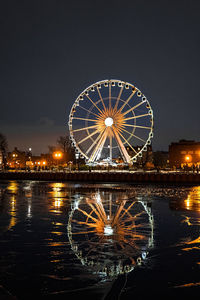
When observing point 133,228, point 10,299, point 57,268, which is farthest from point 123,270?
point 133,228

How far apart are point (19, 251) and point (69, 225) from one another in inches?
183

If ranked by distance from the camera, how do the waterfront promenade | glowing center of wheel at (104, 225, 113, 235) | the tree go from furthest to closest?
the tree < the waterfront promenade < glowing center of wheel at (104, 225, 113, 235)

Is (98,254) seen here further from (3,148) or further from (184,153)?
(184,153)

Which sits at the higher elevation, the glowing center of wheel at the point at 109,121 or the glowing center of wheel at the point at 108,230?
the glowing center of wheel at the point at 109,121

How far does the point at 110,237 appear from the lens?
41.3 feet

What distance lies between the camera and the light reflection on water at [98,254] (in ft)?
25.3

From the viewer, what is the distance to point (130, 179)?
54.8 m

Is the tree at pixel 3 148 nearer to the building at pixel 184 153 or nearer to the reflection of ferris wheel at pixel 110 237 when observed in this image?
the building at pixel 184 153

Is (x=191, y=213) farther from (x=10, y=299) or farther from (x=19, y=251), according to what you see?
(x=10, y=299)

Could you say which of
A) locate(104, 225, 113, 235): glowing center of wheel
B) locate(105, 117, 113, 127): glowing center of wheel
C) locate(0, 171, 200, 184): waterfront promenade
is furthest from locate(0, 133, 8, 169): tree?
locate(104, 225, 113, 235): glowing center of wheel

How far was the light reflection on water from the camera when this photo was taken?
7711 millimetres

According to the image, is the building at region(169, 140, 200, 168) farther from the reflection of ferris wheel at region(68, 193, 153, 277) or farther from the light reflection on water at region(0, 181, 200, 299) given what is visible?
the light reflection on water at region(0, 181, 200, 299)

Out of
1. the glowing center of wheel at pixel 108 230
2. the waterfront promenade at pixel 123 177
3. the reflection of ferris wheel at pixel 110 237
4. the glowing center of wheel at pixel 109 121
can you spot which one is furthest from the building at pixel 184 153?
the glowing center of wheel at pixel 108 230

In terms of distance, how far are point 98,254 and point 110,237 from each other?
2374 millimetres
